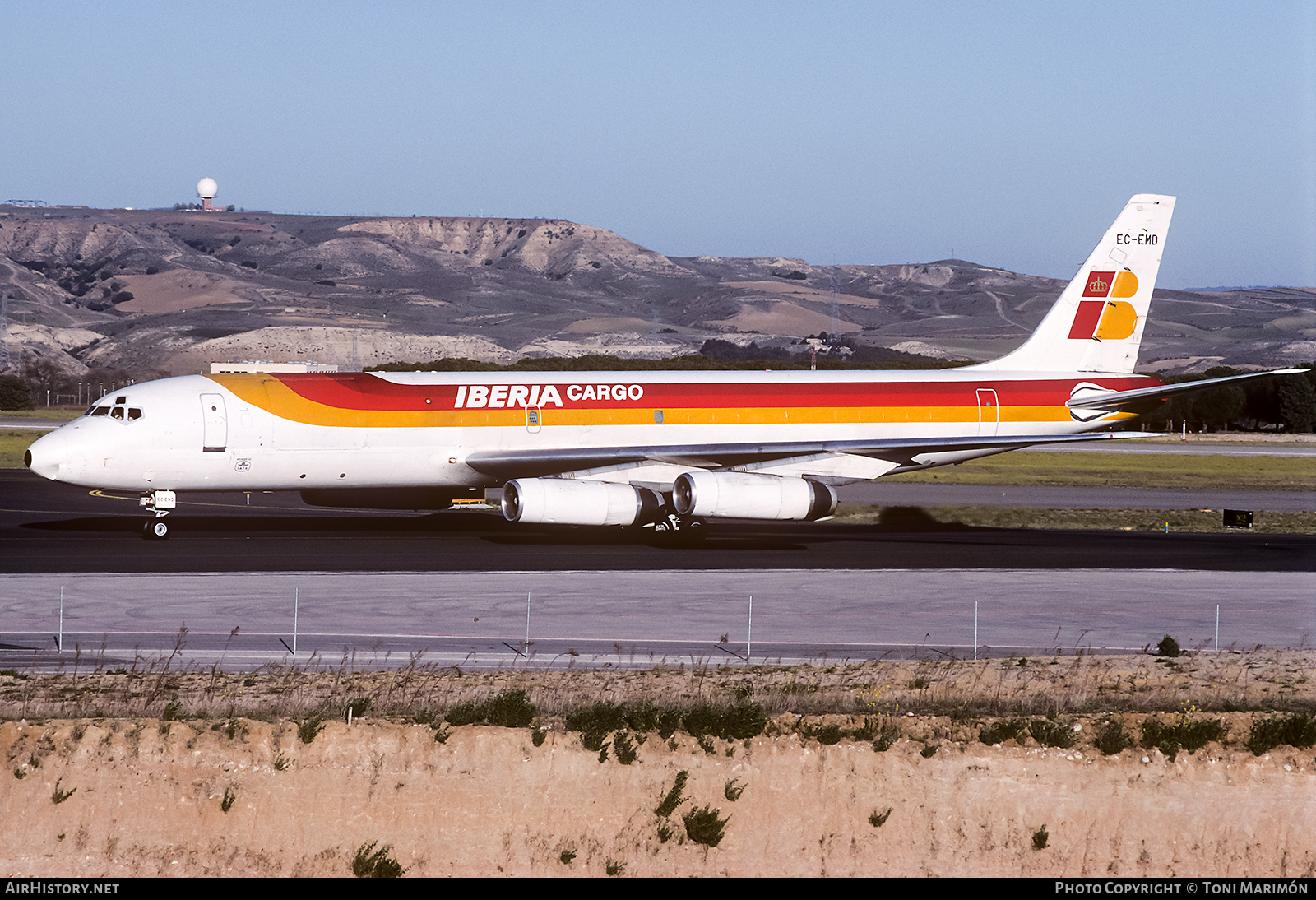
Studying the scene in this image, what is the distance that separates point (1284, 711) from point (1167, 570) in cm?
1482

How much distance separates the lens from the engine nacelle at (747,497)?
37.9 meters

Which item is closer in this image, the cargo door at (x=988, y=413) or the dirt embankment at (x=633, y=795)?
the dirt embankment at (x=633, y=795)

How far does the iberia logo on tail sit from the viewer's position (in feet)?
152

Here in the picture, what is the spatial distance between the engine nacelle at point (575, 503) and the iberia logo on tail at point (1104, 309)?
58.4 ft

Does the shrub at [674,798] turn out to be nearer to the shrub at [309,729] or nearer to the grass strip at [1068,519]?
the shrub at [309,729]

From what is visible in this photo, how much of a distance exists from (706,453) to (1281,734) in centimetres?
2297

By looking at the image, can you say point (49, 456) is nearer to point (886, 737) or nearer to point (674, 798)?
point (674, 798)

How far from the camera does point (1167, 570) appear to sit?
113 feet

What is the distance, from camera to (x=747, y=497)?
3806 centimetres

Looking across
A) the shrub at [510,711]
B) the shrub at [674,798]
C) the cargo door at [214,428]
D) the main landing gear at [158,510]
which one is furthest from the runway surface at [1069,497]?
the shrub at [674,798]

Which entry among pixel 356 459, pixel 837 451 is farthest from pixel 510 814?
pixel 837 451

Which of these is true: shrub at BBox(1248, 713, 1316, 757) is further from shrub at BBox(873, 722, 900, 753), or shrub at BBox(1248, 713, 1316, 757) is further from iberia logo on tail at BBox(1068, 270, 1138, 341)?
iberia logo on tail at BBox(1068, 270, 1138, 341)
